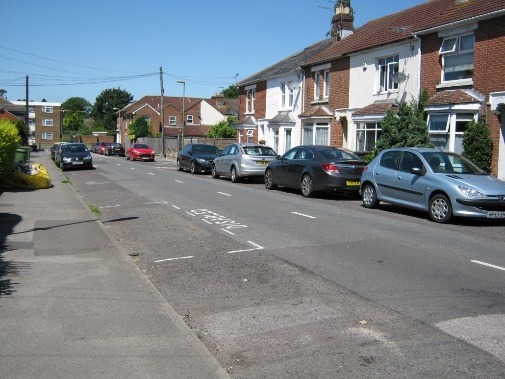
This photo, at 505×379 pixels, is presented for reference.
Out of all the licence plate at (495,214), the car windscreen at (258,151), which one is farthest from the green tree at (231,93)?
the licence plate at (495,214)

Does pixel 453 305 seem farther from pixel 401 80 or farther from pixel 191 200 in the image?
pixel 401 80

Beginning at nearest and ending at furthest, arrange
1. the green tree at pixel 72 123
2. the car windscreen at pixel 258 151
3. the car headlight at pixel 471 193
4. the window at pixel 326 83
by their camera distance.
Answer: the car headlight at pixel 471 193
the car windscreen at pixel 258 151
the window at pixel 326 83
the green tree at pixel 72 123

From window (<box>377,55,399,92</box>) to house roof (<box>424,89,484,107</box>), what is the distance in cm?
326

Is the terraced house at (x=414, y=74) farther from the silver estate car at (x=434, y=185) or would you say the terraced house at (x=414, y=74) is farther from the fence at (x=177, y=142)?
the fence at (x=177, y=142)

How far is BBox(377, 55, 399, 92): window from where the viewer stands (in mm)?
23266

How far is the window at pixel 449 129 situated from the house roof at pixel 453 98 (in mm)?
521

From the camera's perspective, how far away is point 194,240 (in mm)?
9703

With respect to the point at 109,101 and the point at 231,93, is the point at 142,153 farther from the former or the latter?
the point at 109,101

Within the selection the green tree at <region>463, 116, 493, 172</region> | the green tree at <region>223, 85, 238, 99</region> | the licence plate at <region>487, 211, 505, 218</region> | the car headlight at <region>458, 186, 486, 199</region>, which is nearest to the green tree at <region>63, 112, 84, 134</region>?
the green tree at <region>223, 85, 238, 99</region>

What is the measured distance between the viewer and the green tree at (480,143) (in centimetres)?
1755

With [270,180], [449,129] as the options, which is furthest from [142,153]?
[449,129]

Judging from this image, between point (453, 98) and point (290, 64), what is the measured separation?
16827 millimetres

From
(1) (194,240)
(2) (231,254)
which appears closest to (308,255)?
(2) (231,254)

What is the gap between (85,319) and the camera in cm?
521
